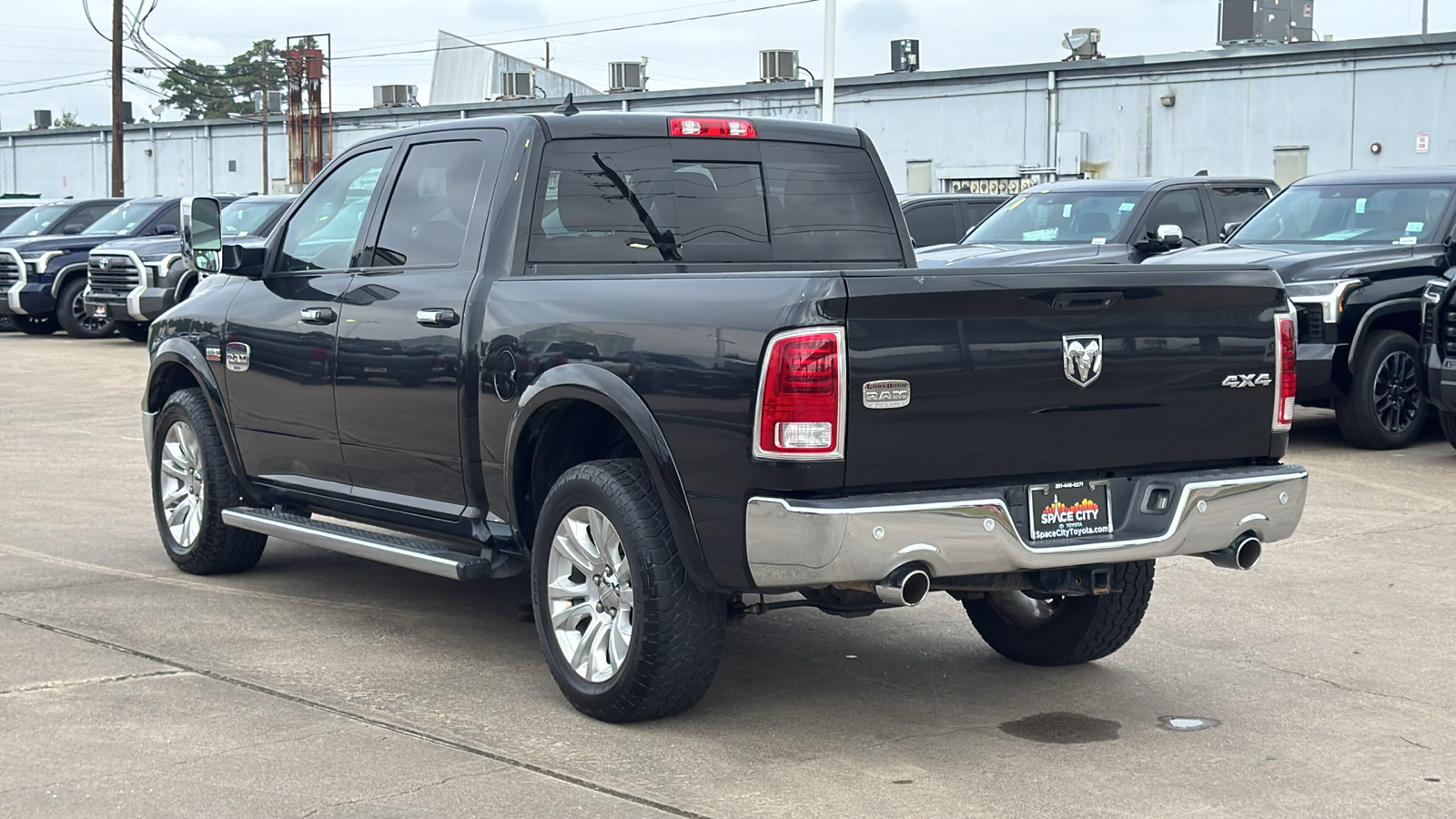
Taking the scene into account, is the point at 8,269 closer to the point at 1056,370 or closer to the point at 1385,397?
the point at 1385,397

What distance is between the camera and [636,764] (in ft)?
16.0

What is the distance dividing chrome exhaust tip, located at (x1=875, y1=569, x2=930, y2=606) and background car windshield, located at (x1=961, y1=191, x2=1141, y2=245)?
34.4ft

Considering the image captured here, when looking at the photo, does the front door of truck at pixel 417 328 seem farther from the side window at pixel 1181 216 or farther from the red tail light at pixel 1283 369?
the side window at pixel 1181 216

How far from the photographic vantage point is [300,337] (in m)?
6.75

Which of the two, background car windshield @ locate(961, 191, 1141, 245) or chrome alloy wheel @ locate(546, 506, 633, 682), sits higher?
background car windshield @ locate(961, 191, 1141, 245)

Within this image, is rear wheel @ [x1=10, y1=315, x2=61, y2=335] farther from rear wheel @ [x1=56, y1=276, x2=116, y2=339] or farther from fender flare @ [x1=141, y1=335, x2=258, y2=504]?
fender flare @ [x1=141, y1=335, x2=258, y2=504]

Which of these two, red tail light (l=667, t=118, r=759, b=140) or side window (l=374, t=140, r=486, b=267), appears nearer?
side window (l=374, t=140, r=486, b=267)

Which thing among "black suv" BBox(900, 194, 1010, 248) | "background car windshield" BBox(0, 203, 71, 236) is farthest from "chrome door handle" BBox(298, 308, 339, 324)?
"background car windshield" BBox(0, 203, 71, 236)

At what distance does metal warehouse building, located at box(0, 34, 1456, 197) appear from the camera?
28.7 meters

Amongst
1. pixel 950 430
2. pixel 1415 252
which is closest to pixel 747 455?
pixel 950 430

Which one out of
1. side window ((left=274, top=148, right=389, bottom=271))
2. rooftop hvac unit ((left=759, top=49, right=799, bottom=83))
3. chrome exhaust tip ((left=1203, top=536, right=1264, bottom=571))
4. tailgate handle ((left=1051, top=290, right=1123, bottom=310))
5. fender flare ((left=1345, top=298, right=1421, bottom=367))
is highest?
rooftop hvac unit ((left=759, top=49, right=799, bottom=83))

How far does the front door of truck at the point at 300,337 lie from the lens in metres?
6.66

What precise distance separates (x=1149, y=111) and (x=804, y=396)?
2919cm

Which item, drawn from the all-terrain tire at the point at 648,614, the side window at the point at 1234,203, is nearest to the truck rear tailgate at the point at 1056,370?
the all-terrain tire at the point at 648,614
